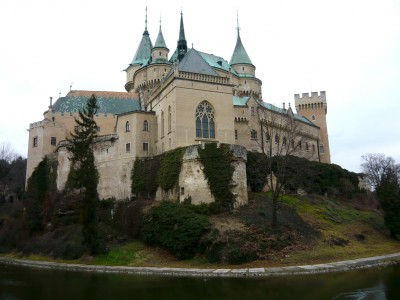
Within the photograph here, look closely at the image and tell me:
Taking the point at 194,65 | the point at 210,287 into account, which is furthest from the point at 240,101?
the point at 210,287

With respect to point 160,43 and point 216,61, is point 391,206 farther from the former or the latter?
point 160,43

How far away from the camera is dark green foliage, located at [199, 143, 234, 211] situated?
3680 centimetres

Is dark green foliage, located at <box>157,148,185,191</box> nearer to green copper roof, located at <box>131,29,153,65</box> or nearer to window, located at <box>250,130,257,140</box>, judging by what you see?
window, located at <box>250,130,257,140</box>

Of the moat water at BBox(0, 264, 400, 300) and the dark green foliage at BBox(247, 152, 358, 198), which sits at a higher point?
the dark green foliage at BBox(247, 152, 358, 198)

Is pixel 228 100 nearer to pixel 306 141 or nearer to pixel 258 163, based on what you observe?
pixel 258 163

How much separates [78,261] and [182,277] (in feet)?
41.9

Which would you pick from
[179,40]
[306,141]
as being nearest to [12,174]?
[179,40]

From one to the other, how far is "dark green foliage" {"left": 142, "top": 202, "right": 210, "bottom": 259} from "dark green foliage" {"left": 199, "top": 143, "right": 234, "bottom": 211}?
307 cm

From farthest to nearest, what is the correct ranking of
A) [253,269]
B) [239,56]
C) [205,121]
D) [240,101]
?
1. [239,56]
2. [240,101]
3. [205,121]
4. [253,269]

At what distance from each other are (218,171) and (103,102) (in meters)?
27.0

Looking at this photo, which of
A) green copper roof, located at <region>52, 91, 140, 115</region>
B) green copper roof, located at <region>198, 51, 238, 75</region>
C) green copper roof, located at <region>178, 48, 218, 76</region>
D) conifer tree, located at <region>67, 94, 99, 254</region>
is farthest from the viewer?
green copper roof, located at <region>198, 51, 238, 75</region>

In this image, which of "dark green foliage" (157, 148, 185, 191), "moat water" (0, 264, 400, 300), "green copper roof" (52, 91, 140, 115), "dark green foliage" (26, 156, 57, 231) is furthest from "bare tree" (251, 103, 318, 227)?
"dark green foliage" (26, 156, 57, 231)

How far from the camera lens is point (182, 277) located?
26.7 meters

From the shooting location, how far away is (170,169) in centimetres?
4025
